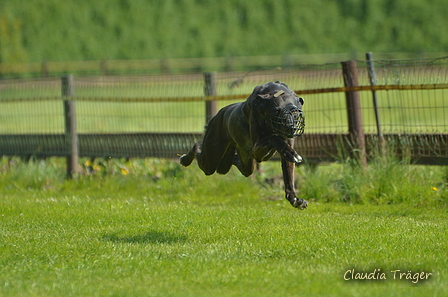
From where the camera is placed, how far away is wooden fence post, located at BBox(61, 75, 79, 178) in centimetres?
1109

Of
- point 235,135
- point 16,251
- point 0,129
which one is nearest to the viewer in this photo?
point 16,251

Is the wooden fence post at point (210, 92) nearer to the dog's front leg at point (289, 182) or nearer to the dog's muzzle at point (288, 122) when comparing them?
the dog's front leg at point (289, 182)

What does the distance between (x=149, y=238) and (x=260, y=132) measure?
5.09ft

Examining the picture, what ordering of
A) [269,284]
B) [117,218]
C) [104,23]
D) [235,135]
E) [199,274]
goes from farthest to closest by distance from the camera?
[104,23] → [117,218] → [235,135] → [199,274] → [269,284]

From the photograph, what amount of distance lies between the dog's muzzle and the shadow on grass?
61.1 inches

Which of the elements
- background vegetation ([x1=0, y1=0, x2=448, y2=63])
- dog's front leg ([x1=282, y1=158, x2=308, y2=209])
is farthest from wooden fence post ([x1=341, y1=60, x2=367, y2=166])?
background vegetation ([x1=0, y1=0, x2=448, y2=63])

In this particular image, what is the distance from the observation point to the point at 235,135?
627 cm

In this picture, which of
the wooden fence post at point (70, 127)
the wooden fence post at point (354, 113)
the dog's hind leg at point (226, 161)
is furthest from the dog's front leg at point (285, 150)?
the wooden fence post at point (70, 127)

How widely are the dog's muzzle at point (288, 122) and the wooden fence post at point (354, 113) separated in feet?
12.0

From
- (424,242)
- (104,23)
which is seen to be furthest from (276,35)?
(424,242)

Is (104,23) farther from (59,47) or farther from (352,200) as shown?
(352,200)

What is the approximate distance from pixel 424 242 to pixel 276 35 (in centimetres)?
4458

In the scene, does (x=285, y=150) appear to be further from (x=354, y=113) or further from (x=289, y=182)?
(x=354, y=113)

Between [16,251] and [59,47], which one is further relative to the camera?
[59,47]
